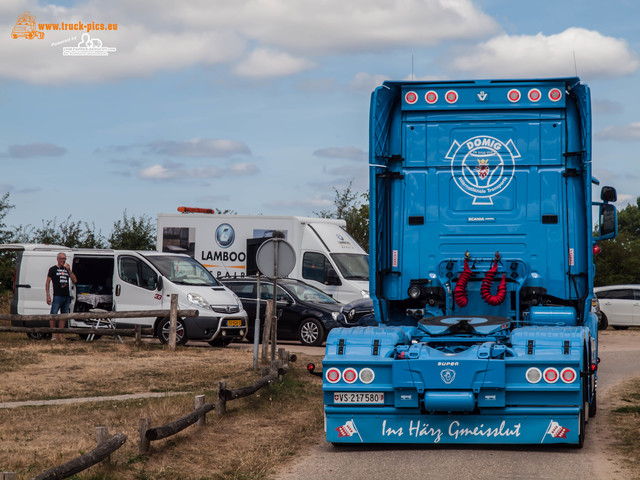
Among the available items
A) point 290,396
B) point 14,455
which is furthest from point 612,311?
point 14,455

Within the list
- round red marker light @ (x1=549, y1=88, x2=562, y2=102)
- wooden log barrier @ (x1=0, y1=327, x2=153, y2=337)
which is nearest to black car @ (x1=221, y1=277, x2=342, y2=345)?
wooden log barrier @ (x1=0, y1=327, x2=153, y2=337)

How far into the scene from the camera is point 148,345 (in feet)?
69.3

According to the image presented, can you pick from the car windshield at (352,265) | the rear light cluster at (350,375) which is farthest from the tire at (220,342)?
the rear light cluster at (350,375)

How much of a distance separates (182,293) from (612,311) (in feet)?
50.8

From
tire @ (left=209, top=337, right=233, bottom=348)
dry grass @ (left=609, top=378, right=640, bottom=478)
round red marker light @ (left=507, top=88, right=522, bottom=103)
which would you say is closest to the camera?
dry grass @ (left=609, top=378, right=640, bottom=478)

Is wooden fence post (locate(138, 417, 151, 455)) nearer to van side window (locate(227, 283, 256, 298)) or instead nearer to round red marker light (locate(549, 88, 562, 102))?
round red marker light (locate(549, 88, 562, 102))

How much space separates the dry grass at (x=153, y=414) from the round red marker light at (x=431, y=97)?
386 centimetres

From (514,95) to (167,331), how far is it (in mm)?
11867

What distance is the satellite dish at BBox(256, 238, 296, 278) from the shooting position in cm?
1605

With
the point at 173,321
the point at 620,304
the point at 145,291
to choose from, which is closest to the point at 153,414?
the point at 173,321

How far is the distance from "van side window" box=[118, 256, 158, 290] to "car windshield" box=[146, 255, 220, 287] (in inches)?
8.6

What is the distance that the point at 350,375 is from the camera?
9.48 m

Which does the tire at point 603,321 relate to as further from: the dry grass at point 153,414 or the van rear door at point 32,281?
the van rear door at point 32,281

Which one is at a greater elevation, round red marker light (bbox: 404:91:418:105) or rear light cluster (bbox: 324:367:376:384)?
round red marker light (bbox: 404:91:418:105)
